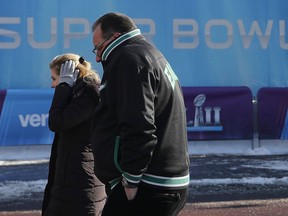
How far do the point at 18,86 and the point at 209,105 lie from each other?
3546mm

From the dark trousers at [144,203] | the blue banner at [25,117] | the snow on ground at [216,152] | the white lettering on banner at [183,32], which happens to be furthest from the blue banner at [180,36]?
the dark trousers at [144,203]

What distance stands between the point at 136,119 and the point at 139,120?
14 mm

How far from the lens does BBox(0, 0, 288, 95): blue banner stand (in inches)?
359

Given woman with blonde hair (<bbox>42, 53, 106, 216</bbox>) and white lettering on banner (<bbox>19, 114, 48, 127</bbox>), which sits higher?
woman with blonde hair (<bbox>42, 53, 106, 216</bbox>)

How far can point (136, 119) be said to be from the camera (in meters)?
2.21

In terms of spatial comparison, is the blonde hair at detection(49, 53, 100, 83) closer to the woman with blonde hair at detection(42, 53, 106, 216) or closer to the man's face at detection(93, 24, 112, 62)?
the woman with blonde hair at detection(42, 53, 106, 216)

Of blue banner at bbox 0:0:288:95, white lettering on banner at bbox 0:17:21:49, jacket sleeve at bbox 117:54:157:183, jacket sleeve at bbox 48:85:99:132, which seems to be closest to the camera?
jacket sleeve at bbox 117:54:157:183

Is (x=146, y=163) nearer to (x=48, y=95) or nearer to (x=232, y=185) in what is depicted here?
(x=232, y=185)

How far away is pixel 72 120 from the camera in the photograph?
3.13m

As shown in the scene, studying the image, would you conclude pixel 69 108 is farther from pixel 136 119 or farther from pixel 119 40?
pixel 136 119

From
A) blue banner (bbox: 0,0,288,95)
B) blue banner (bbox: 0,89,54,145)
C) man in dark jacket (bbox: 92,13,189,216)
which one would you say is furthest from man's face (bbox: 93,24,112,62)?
blue banner (bbox: 0,0,288,95)

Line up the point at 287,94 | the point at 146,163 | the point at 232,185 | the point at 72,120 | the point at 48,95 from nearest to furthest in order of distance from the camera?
the point at 146,163 < the point at 72,120 < the point at 232,185 < the point at 48,95 < the point at 287,94

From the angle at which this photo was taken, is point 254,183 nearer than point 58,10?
Yes

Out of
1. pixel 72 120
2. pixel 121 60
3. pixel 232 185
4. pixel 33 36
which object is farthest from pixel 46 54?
pixel 121 60
